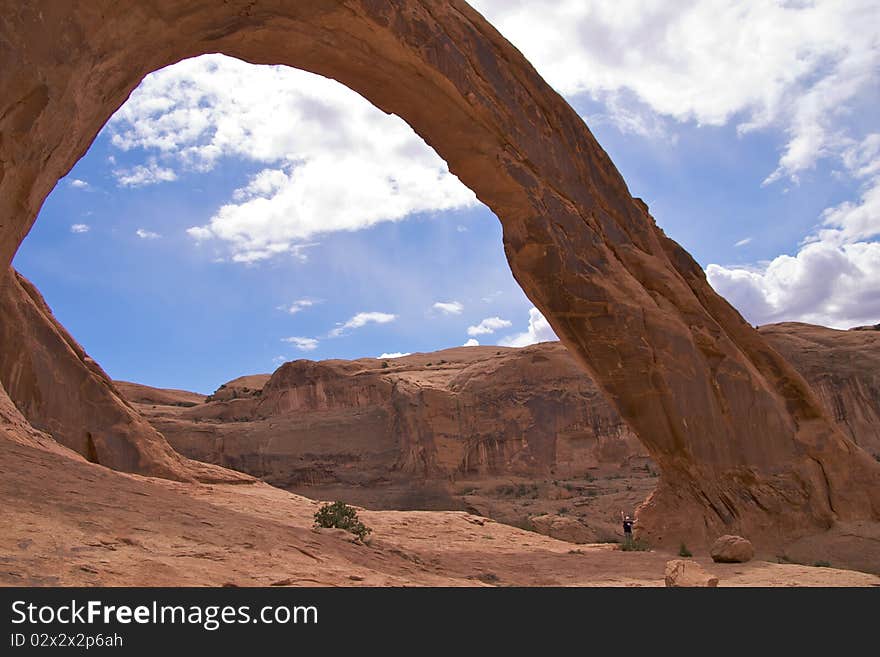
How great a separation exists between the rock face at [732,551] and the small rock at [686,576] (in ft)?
10.5

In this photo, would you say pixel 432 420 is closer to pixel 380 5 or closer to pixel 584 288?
pixel 584 288

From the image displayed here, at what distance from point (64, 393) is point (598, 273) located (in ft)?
40.3

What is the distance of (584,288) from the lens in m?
12.7

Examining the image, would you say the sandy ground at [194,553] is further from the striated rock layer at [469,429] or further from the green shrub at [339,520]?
the striated rock layer at [469,429]

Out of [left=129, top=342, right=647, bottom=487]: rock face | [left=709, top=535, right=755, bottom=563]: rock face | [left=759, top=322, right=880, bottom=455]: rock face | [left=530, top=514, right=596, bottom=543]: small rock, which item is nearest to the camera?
[left=709, top=535, right=755, bottom=563]: rock face

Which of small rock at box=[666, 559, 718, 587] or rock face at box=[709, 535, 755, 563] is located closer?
small rock at box=[666, 559, 718, 587]

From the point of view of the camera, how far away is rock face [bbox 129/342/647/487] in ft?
117

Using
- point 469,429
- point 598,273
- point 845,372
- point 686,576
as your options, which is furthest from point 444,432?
point 686,576

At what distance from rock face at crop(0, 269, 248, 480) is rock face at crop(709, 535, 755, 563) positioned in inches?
450

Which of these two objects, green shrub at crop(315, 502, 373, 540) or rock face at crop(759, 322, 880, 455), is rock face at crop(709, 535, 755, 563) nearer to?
green shrub at crop(315, 502, 373, 540)

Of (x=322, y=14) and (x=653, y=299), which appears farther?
(x=653, y=299)

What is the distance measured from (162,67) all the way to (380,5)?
3.82 meters

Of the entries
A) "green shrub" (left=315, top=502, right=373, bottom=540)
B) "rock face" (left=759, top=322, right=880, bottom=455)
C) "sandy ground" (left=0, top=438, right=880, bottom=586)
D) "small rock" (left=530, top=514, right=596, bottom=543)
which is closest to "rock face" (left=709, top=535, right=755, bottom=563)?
"sandy ground" (left=0, top=438, right=880, bottom=586)
